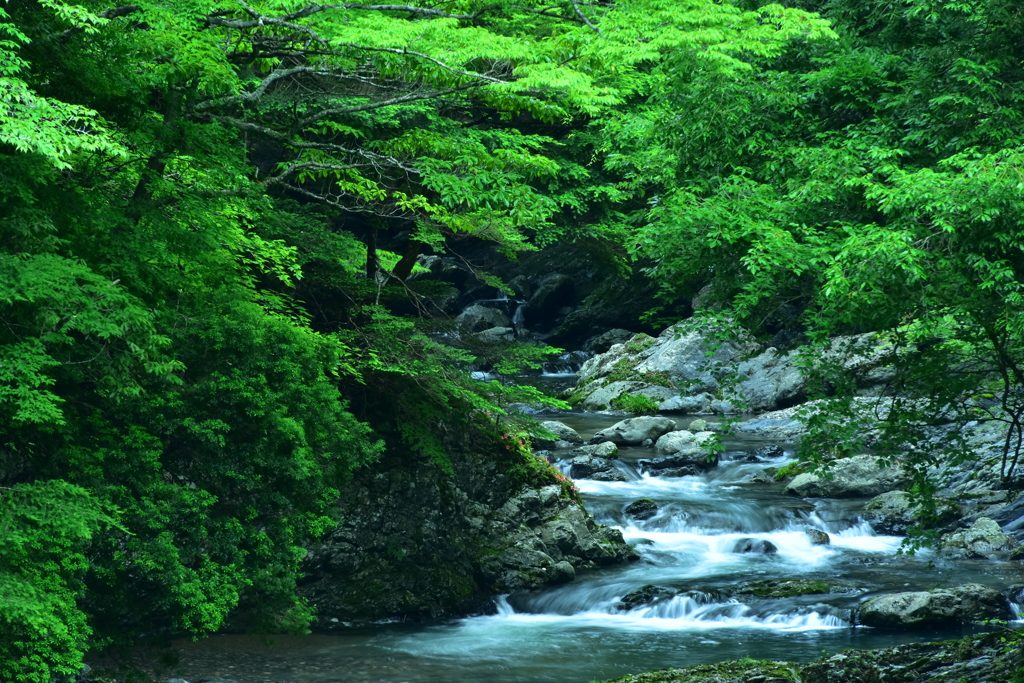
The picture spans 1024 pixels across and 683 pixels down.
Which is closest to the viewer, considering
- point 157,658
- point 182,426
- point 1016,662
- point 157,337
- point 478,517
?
point 1016,662

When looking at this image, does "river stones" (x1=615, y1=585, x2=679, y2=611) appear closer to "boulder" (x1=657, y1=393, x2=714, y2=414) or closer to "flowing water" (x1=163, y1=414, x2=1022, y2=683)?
"flowing water" (x1=163, y1=414, x2=1022, y2=683)

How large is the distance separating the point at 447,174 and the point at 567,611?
6.40 m

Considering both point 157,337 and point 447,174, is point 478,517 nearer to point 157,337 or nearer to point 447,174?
point 447,174

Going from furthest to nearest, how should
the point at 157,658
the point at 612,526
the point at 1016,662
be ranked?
the point at 612,526 < the point at 157,658 < the point at 1016,662

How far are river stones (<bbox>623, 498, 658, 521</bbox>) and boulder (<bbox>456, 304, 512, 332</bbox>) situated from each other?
2197cm

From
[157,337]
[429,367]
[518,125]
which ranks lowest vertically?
[157,337]

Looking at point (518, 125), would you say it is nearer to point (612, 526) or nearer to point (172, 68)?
point (612, 526)

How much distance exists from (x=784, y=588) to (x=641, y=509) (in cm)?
428

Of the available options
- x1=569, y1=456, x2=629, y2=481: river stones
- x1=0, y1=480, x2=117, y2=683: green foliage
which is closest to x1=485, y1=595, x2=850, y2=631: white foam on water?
x1=569, y1=456, x2=629, y2=481: river stones

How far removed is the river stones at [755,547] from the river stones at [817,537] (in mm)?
804

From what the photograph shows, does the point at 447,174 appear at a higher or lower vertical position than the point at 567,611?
higher

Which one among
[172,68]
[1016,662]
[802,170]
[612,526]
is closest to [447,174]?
[172,68]

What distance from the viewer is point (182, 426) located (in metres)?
8.38

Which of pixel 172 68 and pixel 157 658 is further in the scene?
pixel 157 658
